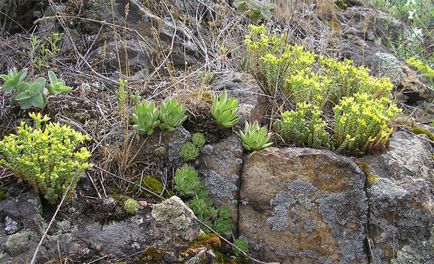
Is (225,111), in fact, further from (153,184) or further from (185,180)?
(153,184)

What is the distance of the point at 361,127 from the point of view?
11.0ft

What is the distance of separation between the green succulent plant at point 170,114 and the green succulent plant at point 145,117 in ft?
0.14

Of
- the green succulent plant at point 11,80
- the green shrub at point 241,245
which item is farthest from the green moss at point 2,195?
the green shrub at point 241,245

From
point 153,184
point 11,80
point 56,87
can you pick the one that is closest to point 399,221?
point 153,184

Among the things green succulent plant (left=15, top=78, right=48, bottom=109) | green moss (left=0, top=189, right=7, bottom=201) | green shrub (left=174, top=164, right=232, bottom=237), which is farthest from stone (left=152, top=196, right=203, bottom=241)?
green succulent plant (left=15, top=78, right=48, bottom=109)

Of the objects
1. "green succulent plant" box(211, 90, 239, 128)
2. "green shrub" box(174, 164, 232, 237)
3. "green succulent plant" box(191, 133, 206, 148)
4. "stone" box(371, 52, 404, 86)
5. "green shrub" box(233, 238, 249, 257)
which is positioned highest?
"green succulent plant" box(211, 90, 239, 128)

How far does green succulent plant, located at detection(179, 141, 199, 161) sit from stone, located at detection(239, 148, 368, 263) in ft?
1.33

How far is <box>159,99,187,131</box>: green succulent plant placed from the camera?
10.6ft

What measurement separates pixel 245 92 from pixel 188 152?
0.84 m

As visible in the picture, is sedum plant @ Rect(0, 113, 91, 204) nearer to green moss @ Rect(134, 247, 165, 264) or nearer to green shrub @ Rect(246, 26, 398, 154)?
green moss @ Rect(134, 247, 165, 264)

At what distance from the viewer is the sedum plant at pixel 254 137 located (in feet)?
10.8

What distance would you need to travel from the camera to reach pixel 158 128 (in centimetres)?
330

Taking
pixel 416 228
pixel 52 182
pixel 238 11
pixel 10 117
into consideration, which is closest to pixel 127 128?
pixel 52 182

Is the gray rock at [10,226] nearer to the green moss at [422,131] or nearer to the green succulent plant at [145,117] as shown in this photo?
the green succulent plant at [145,117]
